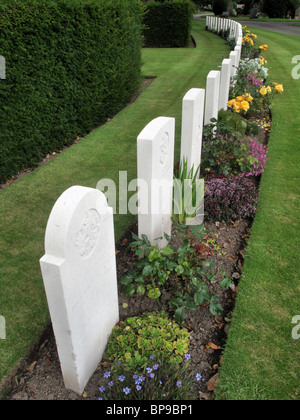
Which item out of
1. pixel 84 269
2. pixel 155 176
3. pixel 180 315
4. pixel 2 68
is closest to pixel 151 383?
pixel 180 315

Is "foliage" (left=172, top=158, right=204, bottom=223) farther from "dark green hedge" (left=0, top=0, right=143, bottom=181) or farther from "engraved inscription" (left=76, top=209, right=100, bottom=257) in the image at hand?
"dark green hedge" (left=0, top=0, right=143, bottom=181)

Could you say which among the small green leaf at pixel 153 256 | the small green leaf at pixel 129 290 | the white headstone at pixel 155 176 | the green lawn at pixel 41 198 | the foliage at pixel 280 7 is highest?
the foliage at pixel 280 7

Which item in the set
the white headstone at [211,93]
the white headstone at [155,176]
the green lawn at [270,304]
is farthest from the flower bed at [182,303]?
the white headstone at [211,93]

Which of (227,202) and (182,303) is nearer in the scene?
(182,303)

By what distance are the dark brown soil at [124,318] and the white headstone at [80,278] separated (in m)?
0.12

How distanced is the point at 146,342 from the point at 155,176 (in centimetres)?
143

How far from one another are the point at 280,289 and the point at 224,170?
1994mm

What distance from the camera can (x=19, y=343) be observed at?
2.85 m

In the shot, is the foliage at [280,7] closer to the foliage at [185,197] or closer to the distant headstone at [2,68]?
the distant headstone at [2,68]

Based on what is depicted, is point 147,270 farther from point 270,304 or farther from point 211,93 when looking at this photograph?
point 211,93

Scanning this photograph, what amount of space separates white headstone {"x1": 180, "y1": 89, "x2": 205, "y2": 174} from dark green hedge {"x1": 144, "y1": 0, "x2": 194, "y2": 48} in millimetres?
15315

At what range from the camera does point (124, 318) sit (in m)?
3.07

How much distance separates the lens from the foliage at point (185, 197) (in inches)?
159

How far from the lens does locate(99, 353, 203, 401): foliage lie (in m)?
2.26
